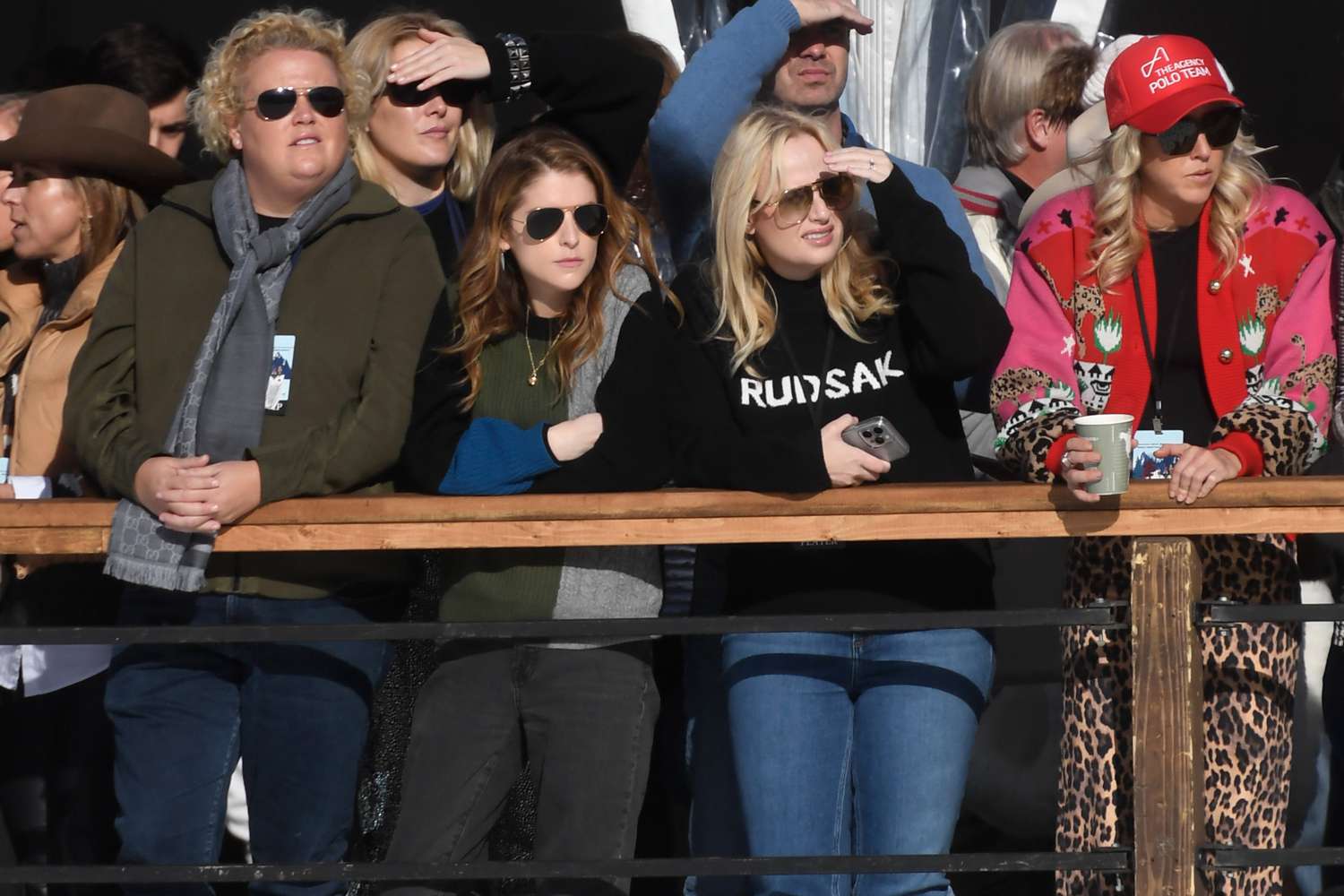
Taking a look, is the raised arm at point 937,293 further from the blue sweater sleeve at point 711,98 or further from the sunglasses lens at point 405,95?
the sunglasses lens at point 405,95

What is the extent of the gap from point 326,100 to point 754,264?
2.83 feet

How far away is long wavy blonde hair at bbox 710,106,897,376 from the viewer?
3.22 meters

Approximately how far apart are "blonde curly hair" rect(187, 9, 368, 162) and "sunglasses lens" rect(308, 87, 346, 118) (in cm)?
6

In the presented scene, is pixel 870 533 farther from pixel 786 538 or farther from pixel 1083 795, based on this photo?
pixel 1083 795

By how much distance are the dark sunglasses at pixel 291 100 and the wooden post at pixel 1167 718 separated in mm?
1671

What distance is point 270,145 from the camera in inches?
134

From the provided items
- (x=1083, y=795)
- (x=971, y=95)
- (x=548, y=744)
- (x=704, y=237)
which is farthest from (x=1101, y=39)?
(x=548, y=744)

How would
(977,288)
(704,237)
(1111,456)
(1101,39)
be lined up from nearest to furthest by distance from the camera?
(1111,456) → (977,288) → (704,237) → (1101,39)

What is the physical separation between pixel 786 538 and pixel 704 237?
1.03 meters

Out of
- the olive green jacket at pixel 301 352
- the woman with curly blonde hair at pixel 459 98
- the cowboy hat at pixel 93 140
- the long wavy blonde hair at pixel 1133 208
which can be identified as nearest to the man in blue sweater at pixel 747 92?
the woman with curly blonde hair at pixel 459 98

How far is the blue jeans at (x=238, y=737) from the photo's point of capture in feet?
10.7

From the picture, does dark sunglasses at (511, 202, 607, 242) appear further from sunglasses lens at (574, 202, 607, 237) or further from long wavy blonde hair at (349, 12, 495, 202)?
long wavy blonde hair at (349, 12, 495, 202)

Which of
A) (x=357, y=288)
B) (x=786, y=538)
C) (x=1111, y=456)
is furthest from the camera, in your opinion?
(x=357, y=288)

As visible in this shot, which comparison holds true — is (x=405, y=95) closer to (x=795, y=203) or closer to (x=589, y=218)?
(x=589, y=218)
